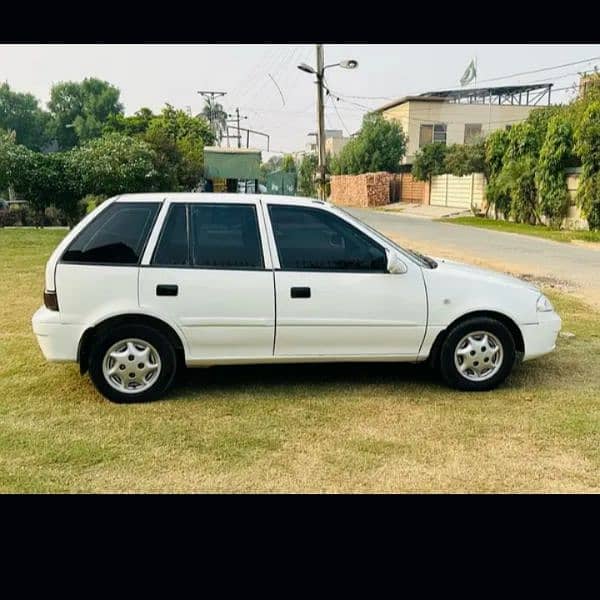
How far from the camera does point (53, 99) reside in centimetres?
8438

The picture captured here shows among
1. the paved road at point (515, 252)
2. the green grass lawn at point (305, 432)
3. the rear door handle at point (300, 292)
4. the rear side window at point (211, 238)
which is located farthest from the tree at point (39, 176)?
the rear door handle at point (300, 292)

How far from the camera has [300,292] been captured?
4.57m

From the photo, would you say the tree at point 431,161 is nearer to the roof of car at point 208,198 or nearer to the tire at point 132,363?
the roof of car at point 208,198

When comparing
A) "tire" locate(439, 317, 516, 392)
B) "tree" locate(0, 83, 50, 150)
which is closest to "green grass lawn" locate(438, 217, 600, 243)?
"tire" locate(439, 317, 516, 392)

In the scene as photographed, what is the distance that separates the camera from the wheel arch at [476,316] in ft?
15.7

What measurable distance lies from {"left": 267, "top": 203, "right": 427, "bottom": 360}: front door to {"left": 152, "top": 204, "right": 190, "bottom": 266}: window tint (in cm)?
70

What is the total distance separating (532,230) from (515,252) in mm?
6500

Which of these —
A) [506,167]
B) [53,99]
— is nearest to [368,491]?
[506,167]

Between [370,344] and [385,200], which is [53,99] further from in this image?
[370,344]

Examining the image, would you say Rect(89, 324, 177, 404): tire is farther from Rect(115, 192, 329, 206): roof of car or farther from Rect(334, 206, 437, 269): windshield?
Rect(334, 206, 437, 269): windshield

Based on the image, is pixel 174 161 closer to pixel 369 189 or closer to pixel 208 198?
pixel 208 198

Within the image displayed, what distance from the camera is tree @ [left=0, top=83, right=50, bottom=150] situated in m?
82.8

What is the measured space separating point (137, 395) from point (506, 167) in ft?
74.7

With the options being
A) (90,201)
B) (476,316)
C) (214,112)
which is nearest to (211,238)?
(476,316)
